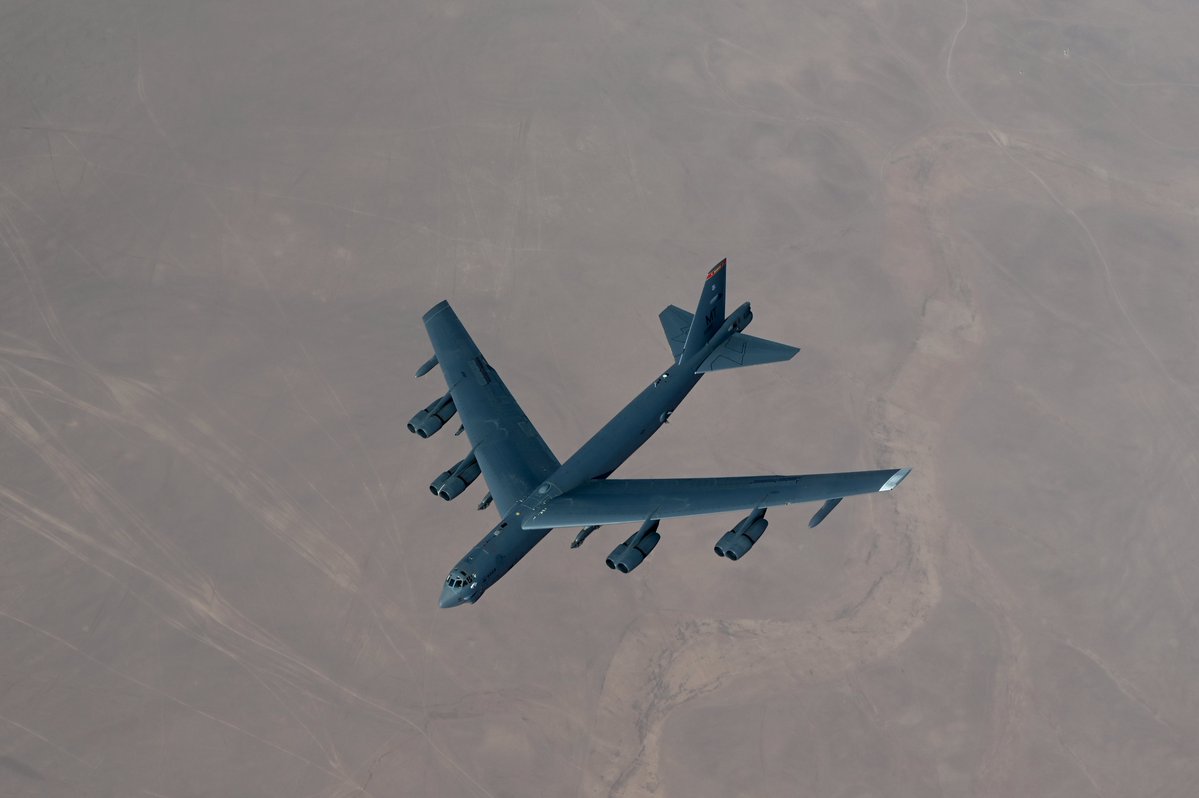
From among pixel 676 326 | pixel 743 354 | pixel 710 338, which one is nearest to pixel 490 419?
pixel 676 326

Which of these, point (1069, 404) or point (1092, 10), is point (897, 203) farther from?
point (1092, 10)

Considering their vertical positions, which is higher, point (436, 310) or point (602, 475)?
point (436, 310)

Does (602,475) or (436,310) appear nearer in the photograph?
(602,475)

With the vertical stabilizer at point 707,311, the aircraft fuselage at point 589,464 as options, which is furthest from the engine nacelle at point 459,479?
the vertical stabilizer at point 707,311

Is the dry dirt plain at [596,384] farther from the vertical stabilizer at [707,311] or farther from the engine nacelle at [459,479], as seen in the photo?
the vertical stabilizer at [707,311]

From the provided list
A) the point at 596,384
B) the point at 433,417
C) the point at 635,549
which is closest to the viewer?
the point at 635,549

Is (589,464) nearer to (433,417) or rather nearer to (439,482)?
(439,482)

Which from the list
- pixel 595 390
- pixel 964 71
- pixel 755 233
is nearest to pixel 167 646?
pixel 595 390

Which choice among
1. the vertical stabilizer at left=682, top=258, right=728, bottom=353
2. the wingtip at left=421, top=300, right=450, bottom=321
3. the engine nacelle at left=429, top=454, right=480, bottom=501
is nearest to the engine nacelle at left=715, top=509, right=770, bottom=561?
the vertical stabilizer at left=682, top=258, right=728, bottom=353
